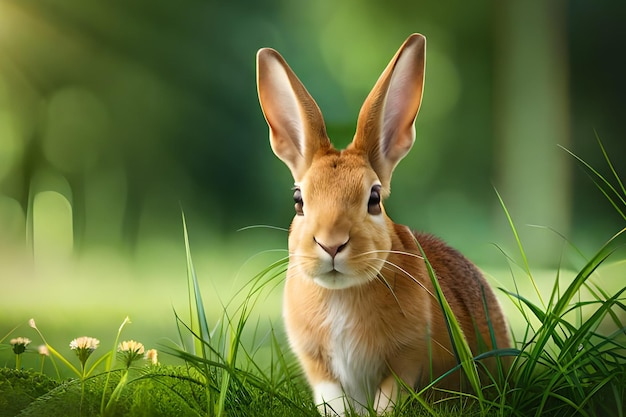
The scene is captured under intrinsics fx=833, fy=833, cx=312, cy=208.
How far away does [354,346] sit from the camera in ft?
5.28

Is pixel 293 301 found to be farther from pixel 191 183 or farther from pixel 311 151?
pixel 191 183

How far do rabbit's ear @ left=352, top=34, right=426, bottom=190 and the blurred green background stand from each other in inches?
22.1

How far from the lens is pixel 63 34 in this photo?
8.11 ft

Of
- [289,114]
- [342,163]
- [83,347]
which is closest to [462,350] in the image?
[342,163]

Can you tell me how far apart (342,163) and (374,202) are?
0.10 m

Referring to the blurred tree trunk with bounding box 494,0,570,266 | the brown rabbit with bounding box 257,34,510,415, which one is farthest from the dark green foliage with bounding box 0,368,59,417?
the blurred tree trunk with bounding box 494,0,570,266

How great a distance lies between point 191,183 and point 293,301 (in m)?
1.00

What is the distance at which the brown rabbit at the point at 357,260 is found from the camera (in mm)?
1544

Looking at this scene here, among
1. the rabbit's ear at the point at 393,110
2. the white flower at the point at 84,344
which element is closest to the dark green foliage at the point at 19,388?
the white flower at the point at 84,344

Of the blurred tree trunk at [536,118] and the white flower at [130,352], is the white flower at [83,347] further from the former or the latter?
the blurred tree trunk at [536,118]

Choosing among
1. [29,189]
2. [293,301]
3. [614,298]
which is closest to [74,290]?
[29,189]

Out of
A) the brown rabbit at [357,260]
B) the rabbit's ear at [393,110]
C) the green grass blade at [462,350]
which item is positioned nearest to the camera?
the green grass blade at [462,350]

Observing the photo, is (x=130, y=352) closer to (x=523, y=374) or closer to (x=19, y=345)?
(x=19, y=345)

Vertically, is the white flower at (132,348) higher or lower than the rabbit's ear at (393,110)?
lower
